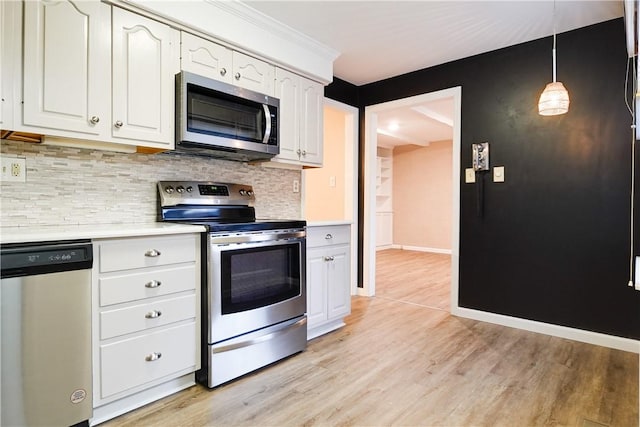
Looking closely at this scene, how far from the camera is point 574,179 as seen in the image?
271cm

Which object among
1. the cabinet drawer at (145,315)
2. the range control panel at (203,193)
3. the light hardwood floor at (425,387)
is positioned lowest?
the light hardwood floor at (425,387)

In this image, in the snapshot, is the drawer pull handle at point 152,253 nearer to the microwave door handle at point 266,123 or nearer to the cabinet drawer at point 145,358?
the cabinet drawer at point 145,358

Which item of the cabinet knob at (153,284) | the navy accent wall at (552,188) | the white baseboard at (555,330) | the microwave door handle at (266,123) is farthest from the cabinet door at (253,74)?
the white baseboard at (555,330)

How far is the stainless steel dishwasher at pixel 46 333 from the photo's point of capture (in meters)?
1.35

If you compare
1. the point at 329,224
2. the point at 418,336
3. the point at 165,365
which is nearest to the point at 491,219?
the point at 418,336

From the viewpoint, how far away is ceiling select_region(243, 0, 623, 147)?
93.3 inches

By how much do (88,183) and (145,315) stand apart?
85cm

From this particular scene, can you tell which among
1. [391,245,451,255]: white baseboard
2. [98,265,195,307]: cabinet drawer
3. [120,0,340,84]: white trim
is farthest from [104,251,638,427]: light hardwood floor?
[391,245,451,255]: white baseboard

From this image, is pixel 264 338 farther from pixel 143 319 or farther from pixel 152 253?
pixel 152 253

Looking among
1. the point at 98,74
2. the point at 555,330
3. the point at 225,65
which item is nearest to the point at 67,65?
the point at 98,74

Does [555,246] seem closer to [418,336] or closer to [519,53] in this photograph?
[418,336]

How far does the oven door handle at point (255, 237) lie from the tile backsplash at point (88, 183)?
60cm

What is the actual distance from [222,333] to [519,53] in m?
3.15

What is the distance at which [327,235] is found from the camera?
109 inches
